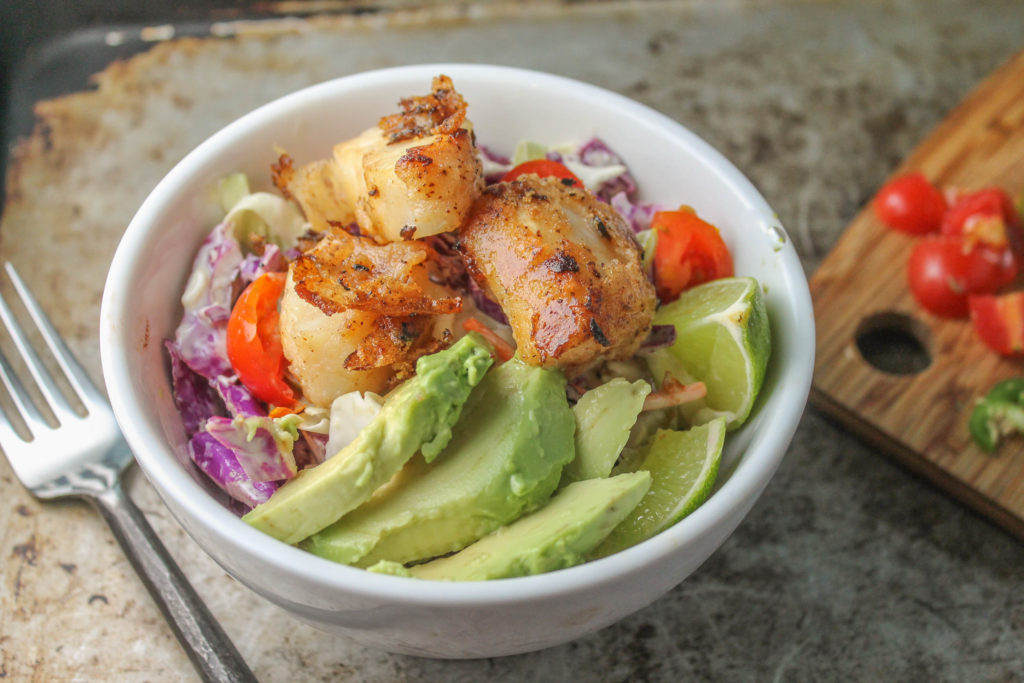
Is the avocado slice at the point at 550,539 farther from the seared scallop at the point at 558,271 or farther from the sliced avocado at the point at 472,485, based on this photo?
the seared scallop at the point at 558,271

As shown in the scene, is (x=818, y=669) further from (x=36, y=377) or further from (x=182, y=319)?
(x=36, y=377)

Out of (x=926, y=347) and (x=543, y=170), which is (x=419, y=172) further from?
(x=926, y=347)

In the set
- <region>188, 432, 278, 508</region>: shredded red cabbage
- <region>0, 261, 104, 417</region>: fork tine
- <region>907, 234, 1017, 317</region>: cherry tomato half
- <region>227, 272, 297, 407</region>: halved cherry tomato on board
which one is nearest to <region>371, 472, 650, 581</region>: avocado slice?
<region>188, 432, 278, 508</region>: shredded red cabbage

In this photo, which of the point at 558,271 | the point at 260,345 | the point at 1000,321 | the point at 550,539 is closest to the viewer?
the point at 550,539

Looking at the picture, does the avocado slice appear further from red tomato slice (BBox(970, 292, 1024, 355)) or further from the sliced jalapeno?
red tomato slice (BBox(970, 292, 1024, 355))

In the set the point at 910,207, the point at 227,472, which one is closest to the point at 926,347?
the point at 910,207
